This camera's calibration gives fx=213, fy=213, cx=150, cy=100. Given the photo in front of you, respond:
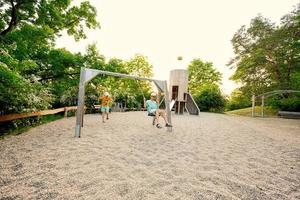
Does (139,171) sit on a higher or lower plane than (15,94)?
lower

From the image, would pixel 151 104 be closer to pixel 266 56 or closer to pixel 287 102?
pixel 287 102

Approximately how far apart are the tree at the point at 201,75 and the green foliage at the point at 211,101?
756 inches

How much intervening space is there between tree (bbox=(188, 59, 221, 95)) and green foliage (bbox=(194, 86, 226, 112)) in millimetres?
19202

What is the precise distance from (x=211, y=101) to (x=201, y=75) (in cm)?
2186

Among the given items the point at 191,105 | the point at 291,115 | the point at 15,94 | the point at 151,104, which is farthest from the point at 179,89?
the point at 15,94

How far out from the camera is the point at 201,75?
48.7 metres

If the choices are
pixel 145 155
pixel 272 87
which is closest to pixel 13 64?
pixel 145 155

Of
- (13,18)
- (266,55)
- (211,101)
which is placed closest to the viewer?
(13,18)

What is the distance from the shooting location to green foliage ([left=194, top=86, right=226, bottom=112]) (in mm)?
27812

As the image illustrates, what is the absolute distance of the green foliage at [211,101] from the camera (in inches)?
1095

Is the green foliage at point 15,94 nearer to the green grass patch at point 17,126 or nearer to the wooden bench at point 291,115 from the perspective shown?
the green grass patch at point 17,126

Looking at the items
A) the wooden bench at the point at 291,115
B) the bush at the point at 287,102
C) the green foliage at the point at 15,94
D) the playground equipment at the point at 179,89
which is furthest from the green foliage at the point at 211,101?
the green foliage at the point at 15,94

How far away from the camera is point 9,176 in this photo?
10.7 ft

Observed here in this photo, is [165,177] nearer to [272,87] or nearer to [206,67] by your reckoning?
[272,87]
